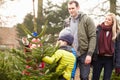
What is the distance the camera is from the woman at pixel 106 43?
263 inches

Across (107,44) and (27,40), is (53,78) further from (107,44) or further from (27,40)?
(107,44)

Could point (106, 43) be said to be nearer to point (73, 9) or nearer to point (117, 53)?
point (117, 53)

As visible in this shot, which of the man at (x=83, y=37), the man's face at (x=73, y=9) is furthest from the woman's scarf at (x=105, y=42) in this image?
the man's face at (x=73, y=9)

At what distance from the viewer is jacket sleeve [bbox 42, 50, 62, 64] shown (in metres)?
4.60

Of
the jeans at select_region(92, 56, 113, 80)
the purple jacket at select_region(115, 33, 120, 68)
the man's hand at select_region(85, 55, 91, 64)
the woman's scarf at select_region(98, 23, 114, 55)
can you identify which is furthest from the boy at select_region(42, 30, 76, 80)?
the purple jacket at select_region(115, 33, 120, 68)

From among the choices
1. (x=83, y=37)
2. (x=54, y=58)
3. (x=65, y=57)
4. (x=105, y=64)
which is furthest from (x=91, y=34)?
(x=54, y=58)

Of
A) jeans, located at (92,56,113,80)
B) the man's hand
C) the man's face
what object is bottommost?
jeans, located at (92,56,113,80)

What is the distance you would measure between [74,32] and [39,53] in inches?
74.0

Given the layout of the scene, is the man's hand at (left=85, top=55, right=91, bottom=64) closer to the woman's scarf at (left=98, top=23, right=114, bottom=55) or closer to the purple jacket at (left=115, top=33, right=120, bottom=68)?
the woman's scarf at (left=98, top=23, right=114, bottom=55)

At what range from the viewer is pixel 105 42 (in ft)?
22.1

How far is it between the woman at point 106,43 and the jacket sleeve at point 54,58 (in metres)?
2.01

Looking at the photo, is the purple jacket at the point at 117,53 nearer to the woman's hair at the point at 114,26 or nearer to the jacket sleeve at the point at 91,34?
the woman's hair at the point at 114,26

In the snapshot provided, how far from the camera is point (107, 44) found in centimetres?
675

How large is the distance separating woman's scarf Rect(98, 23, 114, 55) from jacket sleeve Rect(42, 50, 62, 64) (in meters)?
2.05
